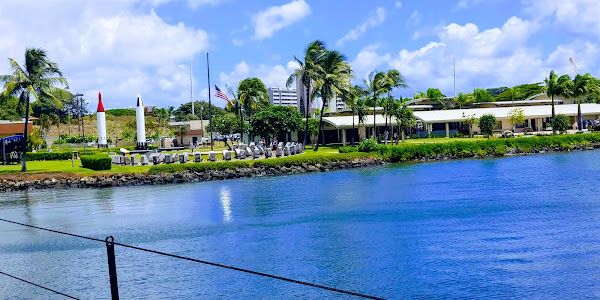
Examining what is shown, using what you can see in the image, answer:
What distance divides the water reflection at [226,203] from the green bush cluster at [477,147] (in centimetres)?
2094

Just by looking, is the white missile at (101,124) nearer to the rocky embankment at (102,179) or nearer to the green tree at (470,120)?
the rocky embankment at (102,179)

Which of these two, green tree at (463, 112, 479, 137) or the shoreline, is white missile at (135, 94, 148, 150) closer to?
the shoreline

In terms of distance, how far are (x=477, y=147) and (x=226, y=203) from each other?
34274mm

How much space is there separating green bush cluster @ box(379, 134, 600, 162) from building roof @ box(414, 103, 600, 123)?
Answer: 611 inches

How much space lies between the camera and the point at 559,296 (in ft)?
52.1

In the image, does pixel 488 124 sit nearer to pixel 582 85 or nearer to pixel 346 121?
pixel 582 85

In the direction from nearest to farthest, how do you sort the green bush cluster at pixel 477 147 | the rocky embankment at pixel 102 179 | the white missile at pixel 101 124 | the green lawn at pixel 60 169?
1. the rocky embankment at pixel 102 179
2. the green lawn at pixel 60 169
3. the green bush cluster at pixel 477 147
4. the white missile at pixel 101 124

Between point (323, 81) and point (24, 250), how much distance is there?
41501 millimetres

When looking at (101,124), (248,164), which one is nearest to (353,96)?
(248,164)

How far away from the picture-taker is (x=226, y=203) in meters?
34.6

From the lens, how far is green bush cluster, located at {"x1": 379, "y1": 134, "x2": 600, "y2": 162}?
190 feet

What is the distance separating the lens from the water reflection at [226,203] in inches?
1168

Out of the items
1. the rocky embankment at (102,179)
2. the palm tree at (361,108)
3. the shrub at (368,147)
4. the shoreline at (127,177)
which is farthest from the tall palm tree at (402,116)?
the rocky embankment at (102,179)

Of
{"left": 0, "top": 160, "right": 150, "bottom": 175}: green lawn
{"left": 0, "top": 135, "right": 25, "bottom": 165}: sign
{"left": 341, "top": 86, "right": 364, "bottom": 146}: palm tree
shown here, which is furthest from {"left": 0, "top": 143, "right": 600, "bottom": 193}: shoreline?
{"left": 341, "top": 86, "right": 364, "bottom": 146}: palm tree
